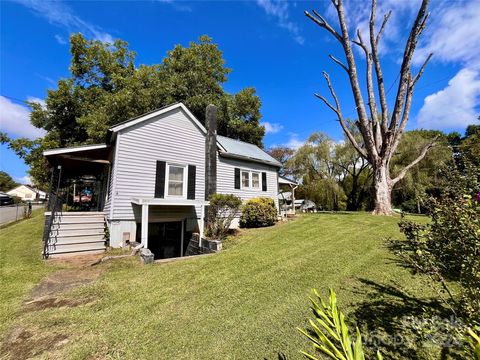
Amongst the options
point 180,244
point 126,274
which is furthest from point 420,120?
point 126,274

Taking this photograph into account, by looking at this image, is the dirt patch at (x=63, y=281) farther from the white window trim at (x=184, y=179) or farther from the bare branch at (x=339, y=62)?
the bare branch at (x=339, y=62)

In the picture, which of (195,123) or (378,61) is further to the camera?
(378,61)

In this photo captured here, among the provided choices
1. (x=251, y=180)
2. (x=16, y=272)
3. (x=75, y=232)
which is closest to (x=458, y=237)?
(x=16, y=272)

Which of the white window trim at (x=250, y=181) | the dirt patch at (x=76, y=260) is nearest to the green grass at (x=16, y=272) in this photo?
the dirt patch at (x=76, y=260)

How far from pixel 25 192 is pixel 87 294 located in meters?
95.2

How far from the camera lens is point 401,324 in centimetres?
292

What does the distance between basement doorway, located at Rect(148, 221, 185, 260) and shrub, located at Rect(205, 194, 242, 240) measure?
6.52ft

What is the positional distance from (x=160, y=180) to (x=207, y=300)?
23.8 ft

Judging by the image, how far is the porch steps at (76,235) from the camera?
7648 millimetres

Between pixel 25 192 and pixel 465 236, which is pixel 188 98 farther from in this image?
pixel 25 192

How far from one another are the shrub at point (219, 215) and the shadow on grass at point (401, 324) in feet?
21.1

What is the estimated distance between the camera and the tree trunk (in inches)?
466

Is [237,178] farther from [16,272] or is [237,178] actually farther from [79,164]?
[16,272]

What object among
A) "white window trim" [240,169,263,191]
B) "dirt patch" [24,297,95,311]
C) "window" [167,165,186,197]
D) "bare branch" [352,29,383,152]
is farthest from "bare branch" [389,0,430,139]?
"dirt patch" [24,297,95,311]
